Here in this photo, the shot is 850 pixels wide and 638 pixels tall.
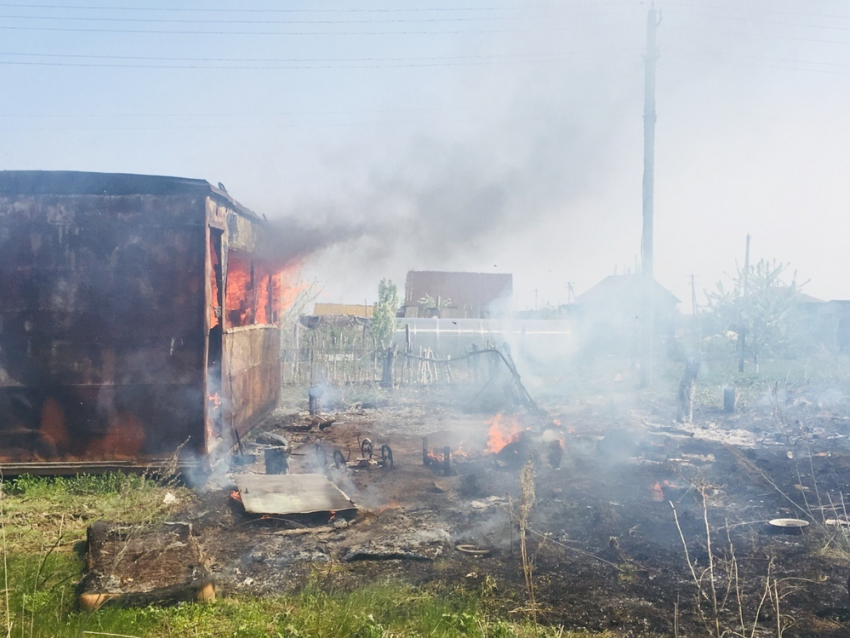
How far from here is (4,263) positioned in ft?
26.4

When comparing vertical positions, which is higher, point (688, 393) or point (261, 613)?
point (688, 393)

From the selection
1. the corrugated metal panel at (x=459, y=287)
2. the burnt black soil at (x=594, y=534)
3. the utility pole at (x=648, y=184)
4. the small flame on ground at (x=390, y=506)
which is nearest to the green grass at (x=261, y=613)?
the burnt black soil at (x=594, y=534)

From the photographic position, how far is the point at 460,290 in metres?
44.4

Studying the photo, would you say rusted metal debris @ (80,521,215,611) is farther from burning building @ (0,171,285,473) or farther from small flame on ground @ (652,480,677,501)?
small flame on ground @ (652,480,677,501)

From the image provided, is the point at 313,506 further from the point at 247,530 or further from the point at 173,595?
the point at 173,595

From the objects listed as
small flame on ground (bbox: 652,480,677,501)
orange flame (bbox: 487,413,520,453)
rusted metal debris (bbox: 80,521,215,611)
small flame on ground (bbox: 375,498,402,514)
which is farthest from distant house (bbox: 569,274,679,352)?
rusted metal debris (bbox: 80,521,215,611)

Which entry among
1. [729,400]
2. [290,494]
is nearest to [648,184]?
[729,400]

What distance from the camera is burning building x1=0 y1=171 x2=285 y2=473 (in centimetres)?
805

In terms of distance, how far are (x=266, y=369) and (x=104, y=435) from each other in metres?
4.77

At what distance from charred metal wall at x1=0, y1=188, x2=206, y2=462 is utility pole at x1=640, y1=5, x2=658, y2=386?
15.2 m

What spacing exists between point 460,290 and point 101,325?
3707cm

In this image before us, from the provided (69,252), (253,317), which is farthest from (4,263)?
(253,317)

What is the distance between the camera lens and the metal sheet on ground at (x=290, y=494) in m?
7.05

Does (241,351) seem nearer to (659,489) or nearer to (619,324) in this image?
(659,489)
